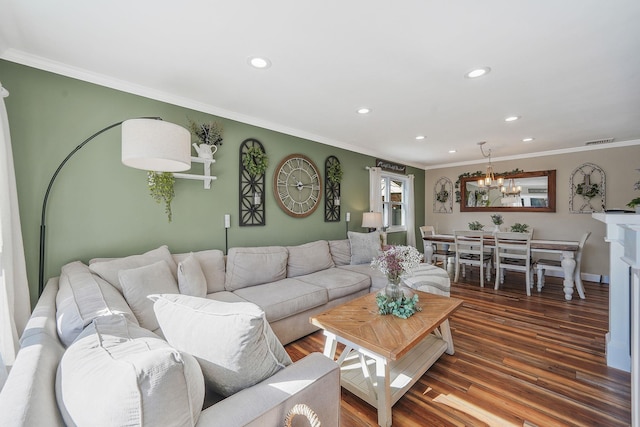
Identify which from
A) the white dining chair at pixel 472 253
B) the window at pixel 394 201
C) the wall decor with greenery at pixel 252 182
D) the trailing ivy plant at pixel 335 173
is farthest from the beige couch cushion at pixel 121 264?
the white dining chair at pixel 472 253

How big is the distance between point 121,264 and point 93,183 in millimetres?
Answer: 817

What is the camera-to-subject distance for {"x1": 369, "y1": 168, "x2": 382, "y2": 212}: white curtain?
5109mm

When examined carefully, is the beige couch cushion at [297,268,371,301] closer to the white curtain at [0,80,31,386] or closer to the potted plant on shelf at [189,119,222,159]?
the potted plant on shelf at [189,119,222,159]

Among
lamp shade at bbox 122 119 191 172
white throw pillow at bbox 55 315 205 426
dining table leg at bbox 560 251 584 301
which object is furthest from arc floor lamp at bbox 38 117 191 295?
dining table leg at bbox 560 251 584 301

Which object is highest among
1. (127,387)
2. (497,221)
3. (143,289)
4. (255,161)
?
(255,161)

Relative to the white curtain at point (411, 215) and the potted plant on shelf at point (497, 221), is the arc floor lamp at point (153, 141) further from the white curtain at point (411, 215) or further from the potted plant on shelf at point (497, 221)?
the potted plant on shelf at point (497, 221)

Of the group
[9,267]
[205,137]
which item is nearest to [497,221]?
[205,137]

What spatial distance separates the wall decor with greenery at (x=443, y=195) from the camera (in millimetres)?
6398

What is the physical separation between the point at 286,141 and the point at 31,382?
3.44 meters

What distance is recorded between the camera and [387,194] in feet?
19.1

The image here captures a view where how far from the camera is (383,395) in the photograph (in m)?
1.62

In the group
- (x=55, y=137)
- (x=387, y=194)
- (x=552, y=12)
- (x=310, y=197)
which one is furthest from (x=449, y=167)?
(x=55, y=137)

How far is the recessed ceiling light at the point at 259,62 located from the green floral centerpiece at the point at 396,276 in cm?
179

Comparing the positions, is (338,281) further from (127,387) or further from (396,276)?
(127,387)
